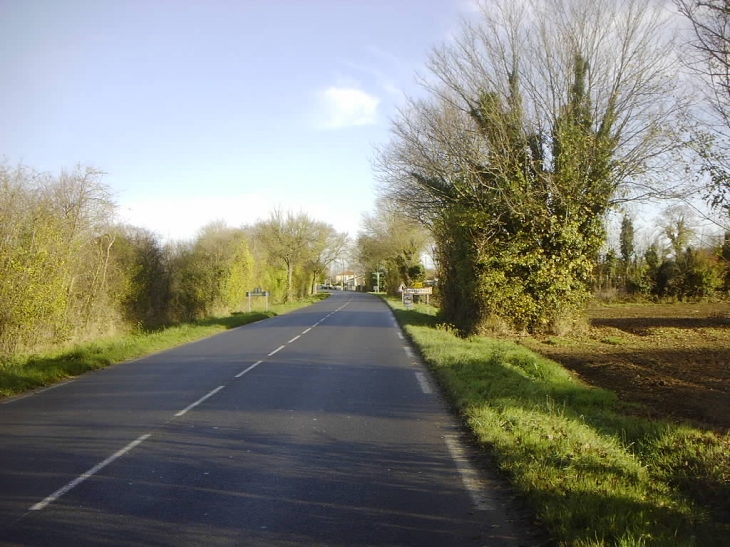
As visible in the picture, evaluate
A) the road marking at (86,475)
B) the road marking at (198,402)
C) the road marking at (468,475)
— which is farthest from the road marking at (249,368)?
the road marking at (468,475)

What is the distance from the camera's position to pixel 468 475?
6566 mm

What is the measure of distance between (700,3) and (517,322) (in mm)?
14772

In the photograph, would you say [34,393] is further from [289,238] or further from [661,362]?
[289,238]

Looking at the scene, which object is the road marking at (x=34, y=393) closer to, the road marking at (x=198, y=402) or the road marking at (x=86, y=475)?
the road marking at (x=198, y=402)

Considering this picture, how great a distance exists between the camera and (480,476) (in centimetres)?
→ 656

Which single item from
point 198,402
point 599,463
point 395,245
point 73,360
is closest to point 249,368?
point 73,360

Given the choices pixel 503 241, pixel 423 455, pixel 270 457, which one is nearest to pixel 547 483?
pixel 423 455

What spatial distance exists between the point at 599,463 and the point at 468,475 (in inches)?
49.7

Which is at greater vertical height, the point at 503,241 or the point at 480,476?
the point at 503,241

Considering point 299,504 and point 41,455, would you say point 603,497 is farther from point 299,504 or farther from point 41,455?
point 41,455

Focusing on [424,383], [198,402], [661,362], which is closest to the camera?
[198,402]

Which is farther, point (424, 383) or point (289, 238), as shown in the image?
point (289, 238)

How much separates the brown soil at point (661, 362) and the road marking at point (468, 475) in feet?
10.0

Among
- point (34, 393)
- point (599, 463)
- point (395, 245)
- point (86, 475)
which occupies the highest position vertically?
point (395, 245)
